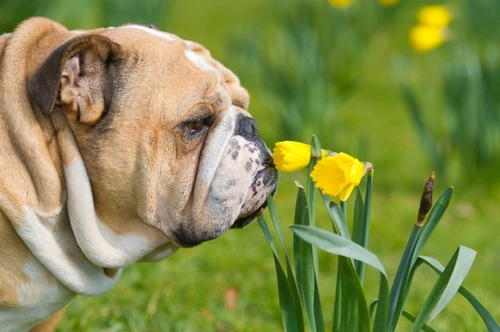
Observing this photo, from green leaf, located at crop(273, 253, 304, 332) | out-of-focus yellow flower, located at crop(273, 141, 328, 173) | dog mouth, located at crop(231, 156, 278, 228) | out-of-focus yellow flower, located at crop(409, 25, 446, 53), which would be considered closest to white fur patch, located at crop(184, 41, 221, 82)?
dog mouth, located at crop(231, 156, 278, 228)

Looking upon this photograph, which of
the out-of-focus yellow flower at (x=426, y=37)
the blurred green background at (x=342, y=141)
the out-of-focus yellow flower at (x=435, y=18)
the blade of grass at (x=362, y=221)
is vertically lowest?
the blurred green background at (x=342, y=141)

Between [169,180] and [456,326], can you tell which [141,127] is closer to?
[169,180]

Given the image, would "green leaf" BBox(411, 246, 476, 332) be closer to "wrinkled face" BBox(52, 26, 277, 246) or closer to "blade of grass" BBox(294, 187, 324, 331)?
"blade of grass" BBox(294, 187, 324, 331)

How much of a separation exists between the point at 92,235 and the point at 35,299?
25cm

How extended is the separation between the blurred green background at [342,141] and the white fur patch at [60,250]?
588 mm

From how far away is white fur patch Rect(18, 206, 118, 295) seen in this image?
221 cm

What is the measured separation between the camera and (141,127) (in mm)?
2258

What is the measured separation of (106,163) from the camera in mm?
2264

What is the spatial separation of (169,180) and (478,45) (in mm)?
3922

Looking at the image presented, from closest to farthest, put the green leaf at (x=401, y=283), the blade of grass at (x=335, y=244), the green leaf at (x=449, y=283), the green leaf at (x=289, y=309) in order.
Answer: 1. the blade of grass at (x=335, y=244)
2. the green leaf at (x=449, y=283)
3. the green leaf at (x=401, y=283)
4. the green leaf at (x=289, y=309)

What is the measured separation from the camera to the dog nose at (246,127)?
2.41 metres

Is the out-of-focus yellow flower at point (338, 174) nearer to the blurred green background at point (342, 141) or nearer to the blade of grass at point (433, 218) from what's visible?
the blade of grass at point (433, 218)

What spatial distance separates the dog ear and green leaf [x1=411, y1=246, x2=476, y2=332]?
3.34ft

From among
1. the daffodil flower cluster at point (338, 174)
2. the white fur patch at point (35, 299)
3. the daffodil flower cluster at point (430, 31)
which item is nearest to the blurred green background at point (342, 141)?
the daffodil flower cluster at point (430, 31)
